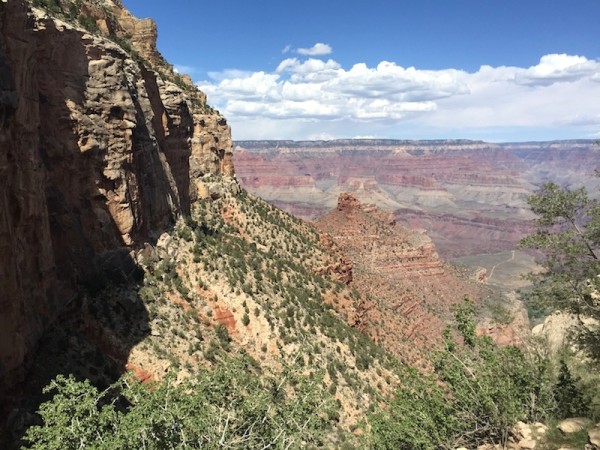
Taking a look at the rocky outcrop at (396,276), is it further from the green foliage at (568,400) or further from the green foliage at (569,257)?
the green foliage at (568,400)

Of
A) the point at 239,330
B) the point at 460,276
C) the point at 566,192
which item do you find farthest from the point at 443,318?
the point at 566,192

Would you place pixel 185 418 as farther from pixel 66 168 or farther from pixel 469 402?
pixel 66 168

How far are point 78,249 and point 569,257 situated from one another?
85.0 ft

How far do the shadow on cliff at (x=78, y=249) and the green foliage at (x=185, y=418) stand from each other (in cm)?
939

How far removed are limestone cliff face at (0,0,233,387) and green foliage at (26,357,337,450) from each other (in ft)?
23.8

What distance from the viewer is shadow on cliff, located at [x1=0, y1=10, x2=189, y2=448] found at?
23875 mm

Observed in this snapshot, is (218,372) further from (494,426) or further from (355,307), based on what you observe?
(355,307)

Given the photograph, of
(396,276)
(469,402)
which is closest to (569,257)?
(469,402)

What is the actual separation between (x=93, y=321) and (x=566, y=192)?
25651mm

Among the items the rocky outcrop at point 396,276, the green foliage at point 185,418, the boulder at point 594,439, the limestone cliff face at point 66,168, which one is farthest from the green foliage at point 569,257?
the rocky outcrop at point 396,276

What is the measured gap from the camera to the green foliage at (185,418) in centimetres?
1260

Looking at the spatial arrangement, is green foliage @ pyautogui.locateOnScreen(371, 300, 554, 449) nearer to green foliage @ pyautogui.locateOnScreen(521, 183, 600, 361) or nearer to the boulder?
green foliage @ pyautogui.locateOnScreen(521, 183, 600, 361)

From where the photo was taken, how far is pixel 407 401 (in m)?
20.1

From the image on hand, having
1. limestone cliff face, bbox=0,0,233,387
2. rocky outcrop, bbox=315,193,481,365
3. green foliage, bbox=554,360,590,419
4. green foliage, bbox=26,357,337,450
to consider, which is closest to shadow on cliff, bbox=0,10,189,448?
limestone cliff face, bbox=0,0,233,387
